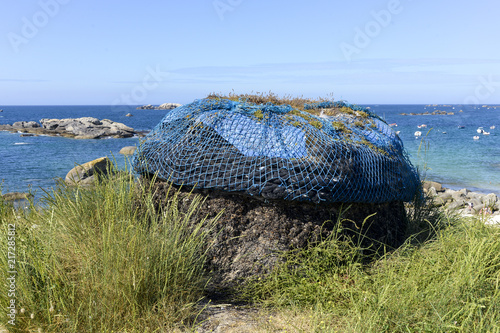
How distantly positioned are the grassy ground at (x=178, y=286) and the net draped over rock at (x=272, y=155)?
0.70 m

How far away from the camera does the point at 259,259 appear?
445 centimetres

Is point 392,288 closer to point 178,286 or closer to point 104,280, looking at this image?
point 178,286

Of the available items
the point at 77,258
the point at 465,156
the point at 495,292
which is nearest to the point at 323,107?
the point at 495,292

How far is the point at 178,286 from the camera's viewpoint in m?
3.81

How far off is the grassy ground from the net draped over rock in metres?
0.70

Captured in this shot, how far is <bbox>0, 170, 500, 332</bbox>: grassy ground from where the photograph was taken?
132 inches

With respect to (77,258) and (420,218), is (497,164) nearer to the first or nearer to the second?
(420,218)

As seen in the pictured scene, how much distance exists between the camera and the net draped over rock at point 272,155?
4488 millimetres

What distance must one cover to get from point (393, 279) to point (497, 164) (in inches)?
949

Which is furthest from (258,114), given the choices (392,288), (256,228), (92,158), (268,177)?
(92,158)

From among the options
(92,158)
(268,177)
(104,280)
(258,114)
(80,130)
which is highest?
(258,114)

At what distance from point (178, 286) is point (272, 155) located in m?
1.85

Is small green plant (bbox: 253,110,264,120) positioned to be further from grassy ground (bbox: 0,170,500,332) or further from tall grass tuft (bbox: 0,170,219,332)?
tall grass tuft (bbox: 0,170,219,332)

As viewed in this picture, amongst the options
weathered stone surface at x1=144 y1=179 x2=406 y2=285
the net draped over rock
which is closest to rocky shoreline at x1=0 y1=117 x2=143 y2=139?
the net draped over rock
